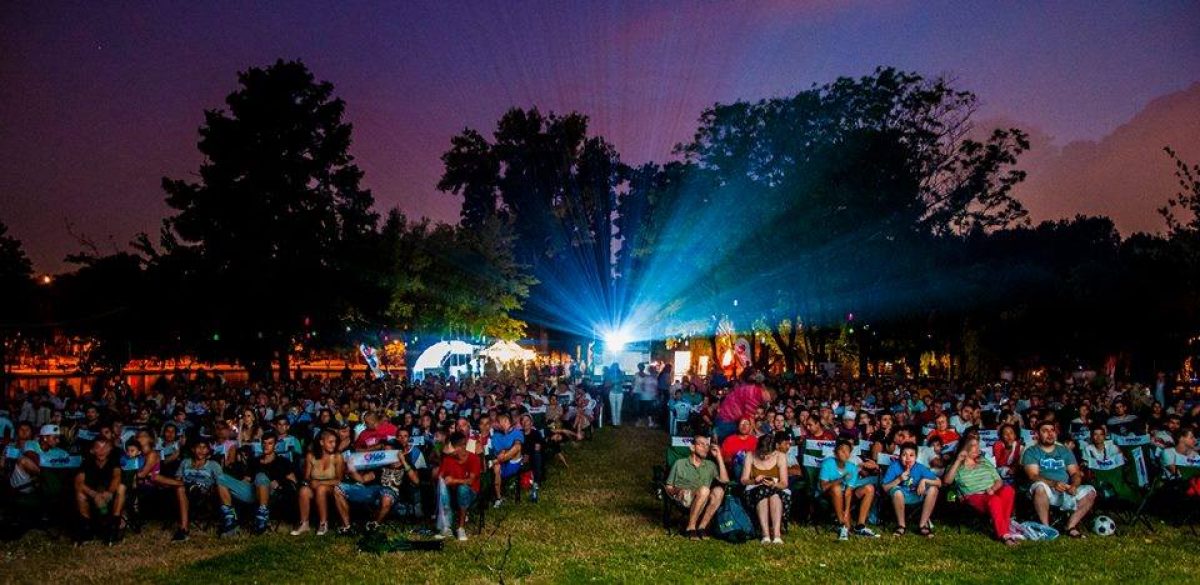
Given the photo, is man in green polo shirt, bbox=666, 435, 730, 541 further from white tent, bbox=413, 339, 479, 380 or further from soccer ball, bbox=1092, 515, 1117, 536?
white tent, bbox=413, 339, 479, 380

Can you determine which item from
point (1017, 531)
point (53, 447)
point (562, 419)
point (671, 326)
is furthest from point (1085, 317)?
point (53, 447)

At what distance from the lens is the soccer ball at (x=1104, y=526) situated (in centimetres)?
900

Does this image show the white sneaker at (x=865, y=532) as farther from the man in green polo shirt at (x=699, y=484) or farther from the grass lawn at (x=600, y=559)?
the man in green polo shirt at (x=699, y=484)

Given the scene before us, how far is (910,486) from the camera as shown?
9344 mm

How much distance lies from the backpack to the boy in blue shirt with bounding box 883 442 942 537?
1.72 metres

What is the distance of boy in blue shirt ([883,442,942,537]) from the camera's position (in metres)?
9.14

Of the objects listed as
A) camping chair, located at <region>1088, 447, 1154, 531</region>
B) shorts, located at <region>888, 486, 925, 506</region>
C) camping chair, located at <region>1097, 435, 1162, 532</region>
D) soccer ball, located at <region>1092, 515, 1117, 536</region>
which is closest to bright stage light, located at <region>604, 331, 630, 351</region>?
camping chair, located at <region>1097, 435, 1162, 532</region>

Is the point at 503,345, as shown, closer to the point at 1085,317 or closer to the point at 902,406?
the point at 902,406

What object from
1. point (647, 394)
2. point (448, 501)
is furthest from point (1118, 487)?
point (647, 394)

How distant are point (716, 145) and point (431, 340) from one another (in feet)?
54.1

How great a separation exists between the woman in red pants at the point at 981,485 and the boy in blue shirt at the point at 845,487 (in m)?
0.94

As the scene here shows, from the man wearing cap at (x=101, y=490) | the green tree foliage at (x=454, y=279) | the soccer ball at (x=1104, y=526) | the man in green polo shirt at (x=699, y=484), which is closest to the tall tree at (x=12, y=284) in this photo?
the green tree foliage at (x=454, y=279)

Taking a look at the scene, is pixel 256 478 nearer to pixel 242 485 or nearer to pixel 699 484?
pixel 242 485

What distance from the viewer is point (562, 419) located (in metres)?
17.4
